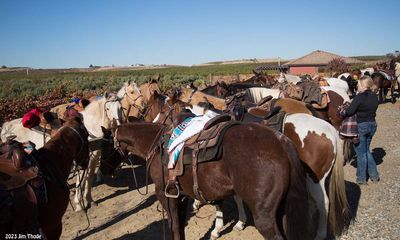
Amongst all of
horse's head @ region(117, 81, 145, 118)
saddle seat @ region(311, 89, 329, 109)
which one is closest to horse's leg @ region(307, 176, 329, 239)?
saddle seat @ region(311, 89, 329, 109)

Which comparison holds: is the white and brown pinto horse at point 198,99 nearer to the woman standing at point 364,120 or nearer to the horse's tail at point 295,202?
the woman standing at point 364,120

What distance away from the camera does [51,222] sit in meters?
2.97

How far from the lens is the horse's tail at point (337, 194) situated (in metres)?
4.04

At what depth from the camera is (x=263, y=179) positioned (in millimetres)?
2822

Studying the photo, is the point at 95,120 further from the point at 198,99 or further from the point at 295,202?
the point at 295,202

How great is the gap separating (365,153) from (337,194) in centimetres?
245

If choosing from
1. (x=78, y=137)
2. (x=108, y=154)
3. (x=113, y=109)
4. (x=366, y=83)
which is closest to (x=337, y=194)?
(x=366, y=83)

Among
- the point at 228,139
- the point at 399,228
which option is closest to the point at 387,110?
the point at 399,228

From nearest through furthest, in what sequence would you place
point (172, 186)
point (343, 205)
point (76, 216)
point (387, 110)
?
point (172, 186) → point (343, 205) → point (76, 216) → point (387, 110)

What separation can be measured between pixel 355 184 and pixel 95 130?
17.8 feet

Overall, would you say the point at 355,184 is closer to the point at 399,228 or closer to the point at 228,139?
the point at 399,228

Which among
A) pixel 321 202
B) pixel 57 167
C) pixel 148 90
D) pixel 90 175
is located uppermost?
pixel 148 90

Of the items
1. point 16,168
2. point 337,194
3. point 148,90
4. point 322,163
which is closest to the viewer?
point 16,168

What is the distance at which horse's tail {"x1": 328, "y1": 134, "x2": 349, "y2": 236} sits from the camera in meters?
4.04
